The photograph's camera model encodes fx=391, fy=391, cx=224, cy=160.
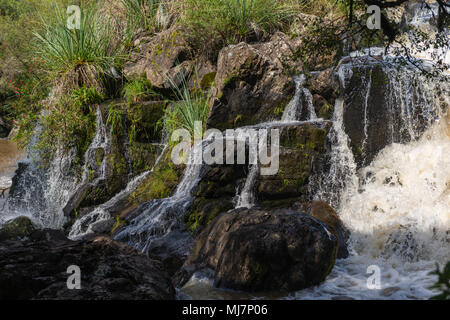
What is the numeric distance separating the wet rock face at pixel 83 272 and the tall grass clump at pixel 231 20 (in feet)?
20.1

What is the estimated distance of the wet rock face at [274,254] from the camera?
370 cm

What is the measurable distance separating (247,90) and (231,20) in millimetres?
2150

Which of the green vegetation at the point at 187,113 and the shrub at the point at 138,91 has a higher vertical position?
the shrub at the point at 138,91

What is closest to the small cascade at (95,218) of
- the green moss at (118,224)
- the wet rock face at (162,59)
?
the green moss at (118,224)

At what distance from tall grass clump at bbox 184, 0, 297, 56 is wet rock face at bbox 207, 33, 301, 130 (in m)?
1.23

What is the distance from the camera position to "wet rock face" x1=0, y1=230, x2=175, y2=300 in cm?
289

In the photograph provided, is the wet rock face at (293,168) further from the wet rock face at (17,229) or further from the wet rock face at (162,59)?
the wet rock face at (17,229)

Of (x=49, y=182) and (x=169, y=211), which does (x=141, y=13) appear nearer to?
(x=49, y=182)

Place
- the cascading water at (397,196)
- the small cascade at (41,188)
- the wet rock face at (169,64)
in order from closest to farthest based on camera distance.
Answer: the cascading water at (397,196), the small cascade at (41,188), the wet rock face at (169,64)

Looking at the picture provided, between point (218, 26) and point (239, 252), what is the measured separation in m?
6.13

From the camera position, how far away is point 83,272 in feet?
10.3

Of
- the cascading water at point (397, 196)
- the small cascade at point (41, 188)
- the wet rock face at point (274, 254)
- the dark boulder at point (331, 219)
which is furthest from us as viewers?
the small cascade at point (41, 188)

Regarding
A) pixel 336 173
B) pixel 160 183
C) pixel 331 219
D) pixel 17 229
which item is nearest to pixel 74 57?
pixel 160 183
